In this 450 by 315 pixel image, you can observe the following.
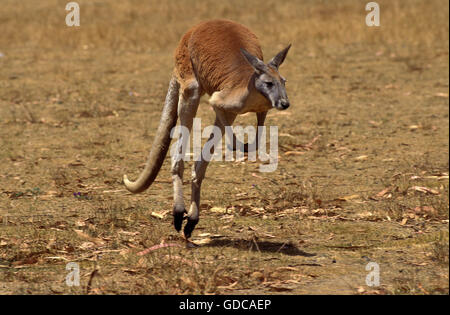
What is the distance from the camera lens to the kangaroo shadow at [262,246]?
5527 millimetres

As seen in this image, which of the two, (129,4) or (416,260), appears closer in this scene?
(416,260)

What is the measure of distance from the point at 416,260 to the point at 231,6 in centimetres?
1488

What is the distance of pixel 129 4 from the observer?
64.8ft

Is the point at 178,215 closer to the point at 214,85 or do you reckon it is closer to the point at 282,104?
the point at 214,85

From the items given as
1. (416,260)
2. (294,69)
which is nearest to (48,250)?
(416,260)

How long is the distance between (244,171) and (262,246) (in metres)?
2.51

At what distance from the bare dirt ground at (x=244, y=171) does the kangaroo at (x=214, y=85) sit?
518 mm

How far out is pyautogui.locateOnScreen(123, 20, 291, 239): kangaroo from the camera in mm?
4953

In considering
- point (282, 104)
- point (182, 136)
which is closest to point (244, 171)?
point (182, 136)

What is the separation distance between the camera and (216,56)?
5465 mm

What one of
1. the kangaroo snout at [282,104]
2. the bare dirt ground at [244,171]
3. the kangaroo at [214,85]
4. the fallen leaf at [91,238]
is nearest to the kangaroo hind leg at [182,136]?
the kangaroo at [214,85]

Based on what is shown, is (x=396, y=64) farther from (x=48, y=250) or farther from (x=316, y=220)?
(x=48, y=250)

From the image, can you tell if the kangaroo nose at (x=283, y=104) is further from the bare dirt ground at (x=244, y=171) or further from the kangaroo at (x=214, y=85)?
the bare dirt ground at (x=244, y=171)

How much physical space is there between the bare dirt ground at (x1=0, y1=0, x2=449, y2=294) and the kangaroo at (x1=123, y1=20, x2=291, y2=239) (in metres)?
0.52
